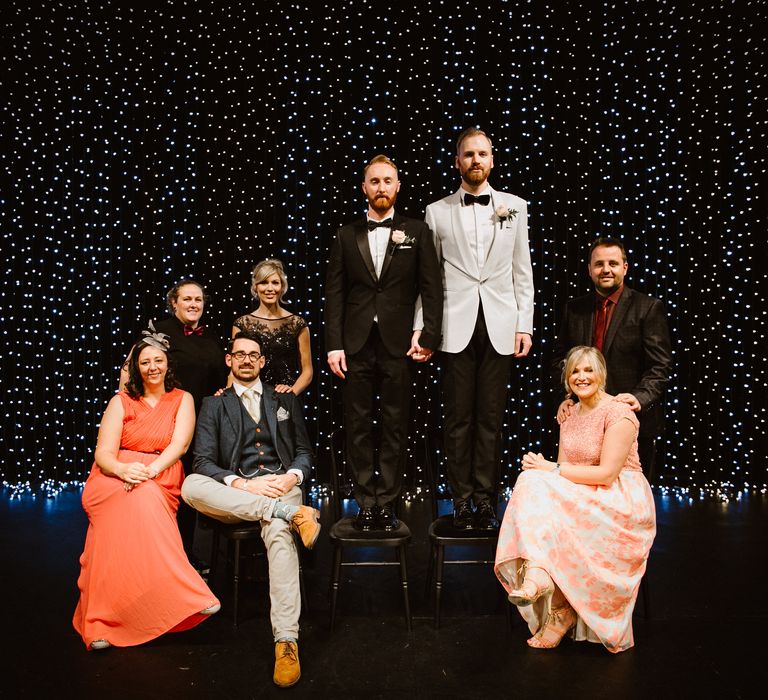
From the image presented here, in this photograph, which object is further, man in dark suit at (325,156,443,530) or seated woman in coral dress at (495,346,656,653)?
man in dark suit at (325,156,443,530)

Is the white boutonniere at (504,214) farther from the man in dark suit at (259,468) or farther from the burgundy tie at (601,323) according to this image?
the man in dark suit at (259,468)

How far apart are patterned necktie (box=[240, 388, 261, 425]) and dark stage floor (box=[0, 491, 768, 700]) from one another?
0.86m

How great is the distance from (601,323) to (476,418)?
0.84m

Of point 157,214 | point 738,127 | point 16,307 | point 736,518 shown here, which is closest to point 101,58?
point 157,214

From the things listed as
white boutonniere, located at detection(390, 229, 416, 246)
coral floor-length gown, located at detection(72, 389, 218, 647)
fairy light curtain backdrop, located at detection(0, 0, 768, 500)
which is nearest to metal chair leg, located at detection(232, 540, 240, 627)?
coral floor-length gown, located at detection(72, 389, 218, 647)

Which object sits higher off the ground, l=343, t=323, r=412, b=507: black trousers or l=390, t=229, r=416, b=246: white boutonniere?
l=390, t=229, r=416, b=246: white boutonniere

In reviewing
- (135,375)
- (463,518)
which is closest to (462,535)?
(463,518)

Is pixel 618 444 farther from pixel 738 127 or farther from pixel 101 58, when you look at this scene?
pixel 101 58

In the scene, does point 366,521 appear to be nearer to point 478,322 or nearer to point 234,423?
point 234,423

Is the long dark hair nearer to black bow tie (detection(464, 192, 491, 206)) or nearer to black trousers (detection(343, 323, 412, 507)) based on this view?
black trousers (detection(343, 323, 412, 507))

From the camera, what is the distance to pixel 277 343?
3.38 metres

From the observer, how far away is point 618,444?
2439 millimetres

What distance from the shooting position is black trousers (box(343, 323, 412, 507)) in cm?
270

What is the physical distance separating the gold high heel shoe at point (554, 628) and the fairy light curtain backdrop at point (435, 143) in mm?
2676
